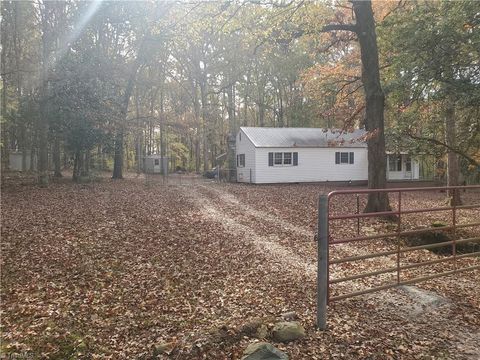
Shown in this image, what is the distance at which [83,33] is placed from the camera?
23641 millimetres

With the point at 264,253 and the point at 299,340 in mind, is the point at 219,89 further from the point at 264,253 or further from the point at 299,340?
the point at 299,340

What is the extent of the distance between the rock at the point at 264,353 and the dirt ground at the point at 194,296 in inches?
9.3

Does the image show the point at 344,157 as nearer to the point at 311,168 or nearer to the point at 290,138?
the point at 311,168

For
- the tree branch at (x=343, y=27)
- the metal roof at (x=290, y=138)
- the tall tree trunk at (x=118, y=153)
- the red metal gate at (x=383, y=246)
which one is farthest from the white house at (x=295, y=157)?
the tree branch at (x=343, y=27)

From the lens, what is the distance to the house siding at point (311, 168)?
26.1m

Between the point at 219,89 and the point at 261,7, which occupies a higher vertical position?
the point at 219,89

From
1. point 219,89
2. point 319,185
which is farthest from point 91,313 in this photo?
point 219,89

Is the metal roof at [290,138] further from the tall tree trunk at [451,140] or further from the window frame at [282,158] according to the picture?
the tall tree trunk at [451,140]

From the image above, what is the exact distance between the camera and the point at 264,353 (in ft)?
12.4

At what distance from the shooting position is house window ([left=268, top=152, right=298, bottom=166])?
26.3 metres

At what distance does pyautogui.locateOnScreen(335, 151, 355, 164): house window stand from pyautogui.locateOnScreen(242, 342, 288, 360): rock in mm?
25371

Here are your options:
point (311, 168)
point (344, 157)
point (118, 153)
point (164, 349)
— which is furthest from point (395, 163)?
point (164, 349)

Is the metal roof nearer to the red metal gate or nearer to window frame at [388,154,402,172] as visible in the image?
window frame at [388,154,402,172]

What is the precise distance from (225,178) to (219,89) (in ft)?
60.6
